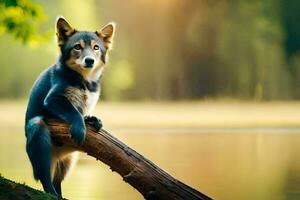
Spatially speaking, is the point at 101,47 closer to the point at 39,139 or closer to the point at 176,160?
the point at 39,139

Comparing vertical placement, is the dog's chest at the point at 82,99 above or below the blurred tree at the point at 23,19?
below

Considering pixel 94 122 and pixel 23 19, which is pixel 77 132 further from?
pixel 23 19

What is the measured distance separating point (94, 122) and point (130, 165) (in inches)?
17.7

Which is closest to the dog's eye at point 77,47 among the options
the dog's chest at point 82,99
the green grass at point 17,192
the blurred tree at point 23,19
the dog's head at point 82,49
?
the dog's head at point 82,49

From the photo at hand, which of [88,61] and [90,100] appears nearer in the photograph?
[88,61]

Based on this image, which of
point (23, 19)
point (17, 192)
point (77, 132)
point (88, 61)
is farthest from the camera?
point (23, 19)

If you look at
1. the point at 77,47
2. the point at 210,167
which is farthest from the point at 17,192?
the point at 210,167

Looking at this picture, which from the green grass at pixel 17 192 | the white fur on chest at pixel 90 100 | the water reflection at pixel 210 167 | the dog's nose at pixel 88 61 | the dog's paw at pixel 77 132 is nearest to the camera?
the green grass at pixel 17 192

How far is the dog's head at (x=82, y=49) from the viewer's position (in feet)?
24.8

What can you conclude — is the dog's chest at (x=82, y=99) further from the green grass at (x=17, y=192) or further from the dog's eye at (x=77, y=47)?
the green grass at (x=17, y=192)

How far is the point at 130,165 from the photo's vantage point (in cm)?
759

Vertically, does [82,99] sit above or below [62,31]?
below

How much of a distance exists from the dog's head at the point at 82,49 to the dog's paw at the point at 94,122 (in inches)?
13.4

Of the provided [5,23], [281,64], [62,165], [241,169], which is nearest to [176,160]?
[241,169]
